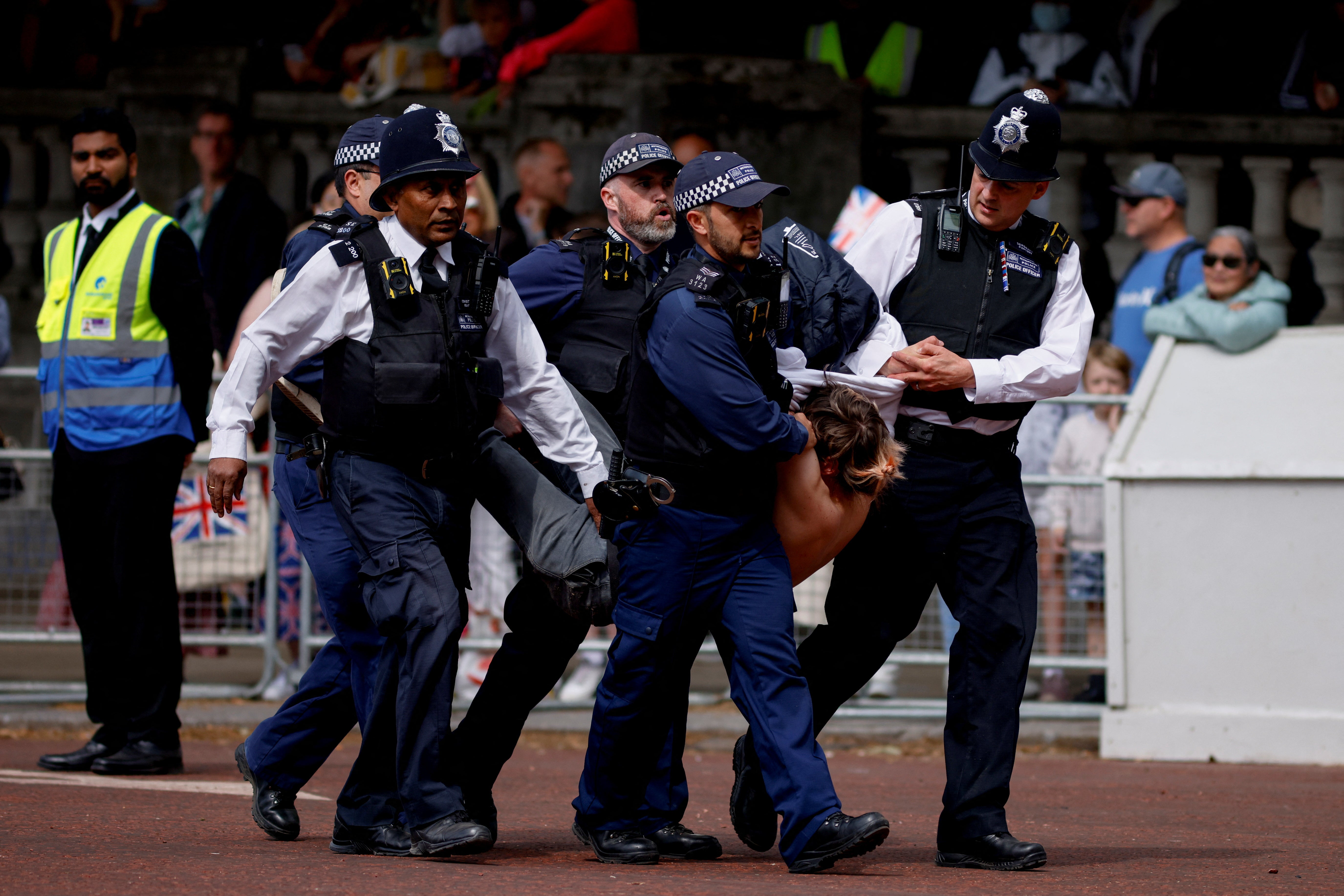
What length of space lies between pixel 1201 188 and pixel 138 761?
8.17 m

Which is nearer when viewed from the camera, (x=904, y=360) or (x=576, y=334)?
(x=904, y=360)

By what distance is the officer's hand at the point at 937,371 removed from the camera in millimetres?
5805

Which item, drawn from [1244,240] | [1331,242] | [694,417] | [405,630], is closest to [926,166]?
[1331,242]

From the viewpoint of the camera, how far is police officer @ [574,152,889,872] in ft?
18.1

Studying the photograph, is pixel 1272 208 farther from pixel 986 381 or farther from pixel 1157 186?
pixel 986 381

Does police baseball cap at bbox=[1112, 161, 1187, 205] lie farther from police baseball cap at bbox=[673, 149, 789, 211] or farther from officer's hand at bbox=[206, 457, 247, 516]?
officer's hand at bbox=[206, 457, 247, 516]

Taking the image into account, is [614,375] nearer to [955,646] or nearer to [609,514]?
[609,514]

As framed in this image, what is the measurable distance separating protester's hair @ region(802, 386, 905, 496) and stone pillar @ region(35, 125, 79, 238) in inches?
370

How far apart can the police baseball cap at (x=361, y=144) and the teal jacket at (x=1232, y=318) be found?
12.9 feet

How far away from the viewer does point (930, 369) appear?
581 cm

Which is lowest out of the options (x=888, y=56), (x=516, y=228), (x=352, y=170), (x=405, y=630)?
(x=405, y=630)

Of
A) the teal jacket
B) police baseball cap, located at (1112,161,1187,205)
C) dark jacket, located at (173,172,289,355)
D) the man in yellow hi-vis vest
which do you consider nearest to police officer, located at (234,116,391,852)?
the man in yellow hi-vis vest

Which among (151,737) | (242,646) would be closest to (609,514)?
(151,737)

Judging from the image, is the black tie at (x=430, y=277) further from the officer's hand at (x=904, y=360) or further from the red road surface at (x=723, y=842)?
the red road surface at (x=723, y=842)
